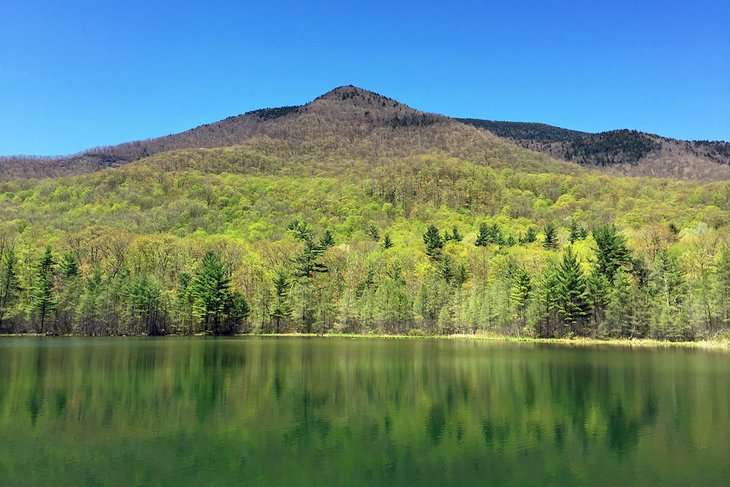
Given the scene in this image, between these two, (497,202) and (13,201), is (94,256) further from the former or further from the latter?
(497,202)

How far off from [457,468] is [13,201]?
140m

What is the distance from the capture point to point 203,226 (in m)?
124

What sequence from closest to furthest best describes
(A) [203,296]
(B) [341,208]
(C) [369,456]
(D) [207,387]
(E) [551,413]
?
(C) [369,456]
(E) [551,413]
(D) [207,387]
(A) [203,296]
(B) [341,208]

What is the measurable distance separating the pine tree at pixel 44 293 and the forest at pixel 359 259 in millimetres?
214

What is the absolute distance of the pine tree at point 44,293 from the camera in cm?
8056

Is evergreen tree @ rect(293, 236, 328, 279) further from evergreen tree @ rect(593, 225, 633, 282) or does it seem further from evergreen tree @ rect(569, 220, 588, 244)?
evergreen tree @ rect(569, 220, 588, 244)

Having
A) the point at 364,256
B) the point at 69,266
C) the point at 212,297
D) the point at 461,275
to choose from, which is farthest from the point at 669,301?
the point at 69,266

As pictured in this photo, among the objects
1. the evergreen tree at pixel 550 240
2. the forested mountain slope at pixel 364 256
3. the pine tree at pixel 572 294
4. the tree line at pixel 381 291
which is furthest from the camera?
the evergreen tree at pixel 550 240

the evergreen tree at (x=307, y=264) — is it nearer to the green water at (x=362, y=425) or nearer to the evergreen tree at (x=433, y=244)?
the evergreen tree at (x=433, y=244)

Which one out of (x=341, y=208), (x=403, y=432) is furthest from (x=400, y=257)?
(x=403, y=432)

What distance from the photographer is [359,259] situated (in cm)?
9694

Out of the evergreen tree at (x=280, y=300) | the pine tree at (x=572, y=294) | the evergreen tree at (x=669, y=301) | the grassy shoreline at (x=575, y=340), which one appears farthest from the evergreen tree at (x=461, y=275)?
the evergreen tree at (x=669, y=301)

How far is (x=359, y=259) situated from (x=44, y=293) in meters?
46.6

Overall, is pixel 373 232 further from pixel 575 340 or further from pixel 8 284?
pixel 8 284
